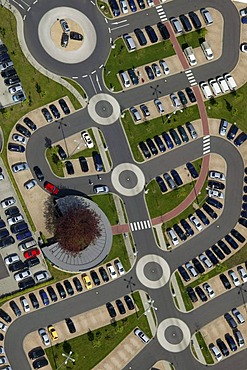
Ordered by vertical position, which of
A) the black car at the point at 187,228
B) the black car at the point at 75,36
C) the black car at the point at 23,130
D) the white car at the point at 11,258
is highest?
the black car at the point at 75,36

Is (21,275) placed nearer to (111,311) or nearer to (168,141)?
(111,311)

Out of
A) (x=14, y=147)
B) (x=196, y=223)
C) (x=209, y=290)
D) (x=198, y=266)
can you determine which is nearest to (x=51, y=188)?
(x=14, y=147)

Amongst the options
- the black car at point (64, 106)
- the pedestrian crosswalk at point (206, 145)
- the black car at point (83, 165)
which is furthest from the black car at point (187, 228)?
the black car at point (64, 106)

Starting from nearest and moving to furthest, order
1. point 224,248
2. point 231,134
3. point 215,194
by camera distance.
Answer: point 224,248 < point 215,194 < point 231,134

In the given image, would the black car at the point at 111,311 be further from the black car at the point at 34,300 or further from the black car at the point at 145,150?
the black car at the point at 145,150

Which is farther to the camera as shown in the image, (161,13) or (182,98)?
(161,13)

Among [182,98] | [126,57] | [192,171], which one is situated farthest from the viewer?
[126,57]

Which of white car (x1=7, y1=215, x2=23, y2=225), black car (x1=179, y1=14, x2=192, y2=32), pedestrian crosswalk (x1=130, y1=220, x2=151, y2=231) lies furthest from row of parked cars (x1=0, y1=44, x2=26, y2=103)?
black car (x1=179, y1=14, x2=192, y2=32)
